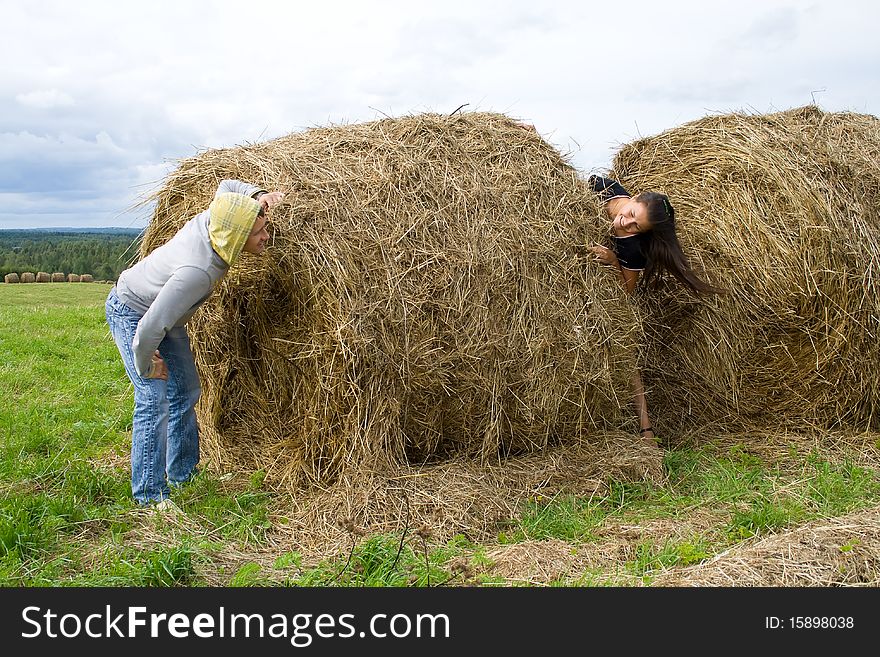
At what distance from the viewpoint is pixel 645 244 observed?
5.44 m

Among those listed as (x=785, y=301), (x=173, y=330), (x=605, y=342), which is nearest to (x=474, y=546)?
(x=605, y=342)

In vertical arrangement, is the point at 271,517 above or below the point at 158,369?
below

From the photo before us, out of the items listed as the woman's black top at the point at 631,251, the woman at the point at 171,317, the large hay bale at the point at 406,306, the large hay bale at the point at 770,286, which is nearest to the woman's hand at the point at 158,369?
the woman at the point at 171,317

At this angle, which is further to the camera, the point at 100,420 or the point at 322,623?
the point at 100,420

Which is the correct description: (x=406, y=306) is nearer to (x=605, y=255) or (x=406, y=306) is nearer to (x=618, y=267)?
(x=605, y=255)

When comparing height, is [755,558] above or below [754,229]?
below

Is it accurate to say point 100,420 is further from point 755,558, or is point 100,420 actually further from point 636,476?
point 755,558

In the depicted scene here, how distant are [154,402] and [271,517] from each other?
0.98 m

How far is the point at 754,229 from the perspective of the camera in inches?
233

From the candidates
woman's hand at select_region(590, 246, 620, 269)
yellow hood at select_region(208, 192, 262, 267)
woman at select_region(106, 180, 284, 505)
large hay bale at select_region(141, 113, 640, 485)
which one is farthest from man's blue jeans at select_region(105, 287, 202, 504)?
woman's hand at select_region(590, 246, 620, 269)

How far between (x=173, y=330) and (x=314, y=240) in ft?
3.77

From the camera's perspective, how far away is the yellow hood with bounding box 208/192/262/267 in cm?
415

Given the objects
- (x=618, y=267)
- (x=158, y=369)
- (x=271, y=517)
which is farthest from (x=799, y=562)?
(x=158, y=369)

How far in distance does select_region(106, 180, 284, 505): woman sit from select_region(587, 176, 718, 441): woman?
2429 mm
